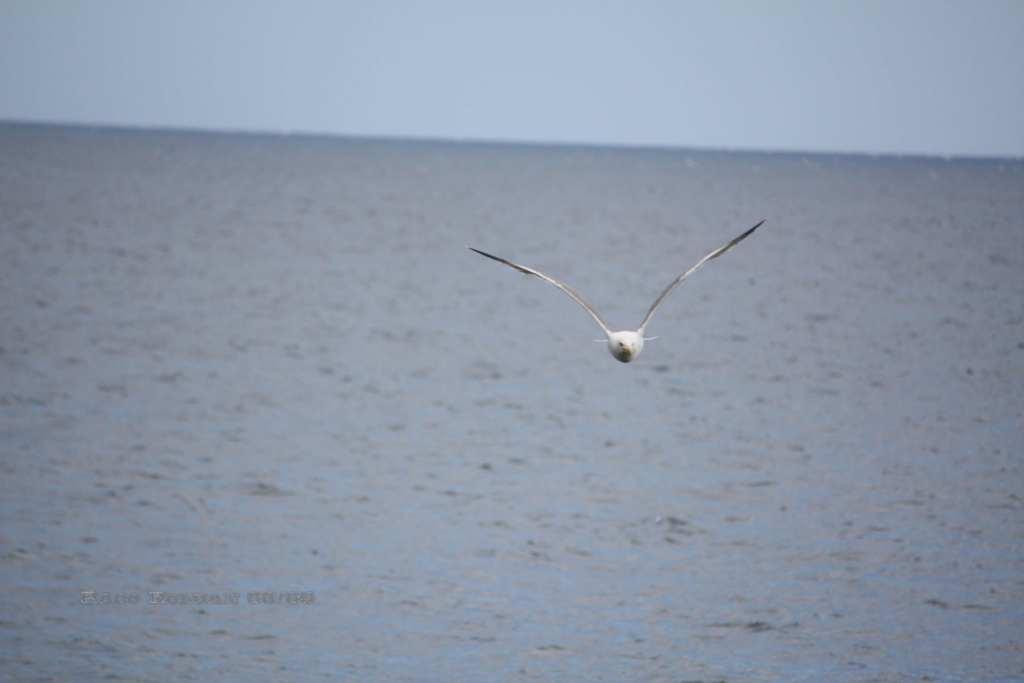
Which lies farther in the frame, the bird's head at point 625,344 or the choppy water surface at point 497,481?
the choppy water surface at point 497,481

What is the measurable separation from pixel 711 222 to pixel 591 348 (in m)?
61.2

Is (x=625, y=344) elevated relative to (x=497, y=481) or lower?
lower

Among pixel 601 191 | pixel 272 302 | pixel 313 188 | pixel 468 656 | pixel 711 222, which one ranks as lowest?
pixel 468 656

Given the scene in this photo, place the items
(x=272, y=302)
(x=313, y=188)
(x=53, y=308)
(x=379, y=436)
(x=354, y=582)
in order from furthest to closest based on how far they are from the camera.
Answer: (x=313, y=188) < (x=272, y=302) < (x=53, y=308) < (x=379, y=436) < (x=354, y=582)

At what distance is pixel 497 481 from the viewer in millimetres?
24375

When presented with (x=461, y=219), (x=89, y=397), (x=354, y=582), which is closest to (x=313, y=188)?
(x=461, y=219)

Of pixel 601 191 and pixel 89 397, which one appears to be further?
pixel 601 191

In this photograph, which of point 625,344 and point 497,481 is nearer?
point 625,344

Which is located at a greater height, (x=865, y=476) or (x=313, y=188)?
(x=313, y=188)

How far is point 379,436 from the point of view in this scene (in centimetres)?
2756

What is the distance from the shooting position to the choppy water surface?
1748cm

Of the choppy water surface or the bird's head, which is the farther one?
the choppy water surface

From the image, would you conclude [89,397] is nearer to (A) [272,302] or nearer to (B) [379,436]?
(B) [379,436]

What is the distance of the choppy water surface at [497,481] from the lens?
1748 cm
